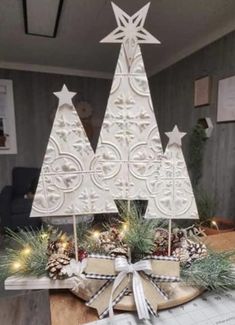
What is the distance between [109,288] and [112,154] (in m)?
0.32

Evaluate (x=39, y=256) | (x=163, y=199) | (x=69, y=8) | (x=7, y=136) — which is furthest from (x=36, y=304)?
(x=7, y=136)

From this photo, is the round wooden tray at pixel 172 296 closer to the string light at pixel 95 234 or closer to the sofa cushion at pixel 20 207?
the string light at pixel 95 234

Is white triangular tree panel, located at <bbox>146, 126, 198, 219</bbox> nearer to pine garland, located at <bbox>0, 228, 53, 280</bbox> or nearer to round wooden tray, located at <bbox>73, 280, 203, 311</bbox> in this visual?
round wooden tray, located at <bbox>73, 280, 203, 311</bbox>

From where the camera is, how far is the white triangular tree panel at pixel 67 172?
0.57m

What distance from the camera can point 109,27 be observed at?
219cm

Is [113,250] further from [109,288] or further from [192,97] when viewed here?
[192,97]

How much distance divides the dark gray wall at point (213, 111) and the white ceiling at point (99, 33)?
12 centimetres

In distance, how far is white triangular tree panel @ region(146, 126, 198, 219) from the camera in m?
0.60

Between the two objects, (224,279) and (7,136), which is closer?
(224,279)

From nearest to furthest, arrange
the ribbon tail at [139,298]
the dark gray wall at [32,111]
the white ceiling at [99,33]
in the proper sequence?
the ribbon tail at [139,298] < the white ceiling at [99,33] < the dark gray wall at [32,111]

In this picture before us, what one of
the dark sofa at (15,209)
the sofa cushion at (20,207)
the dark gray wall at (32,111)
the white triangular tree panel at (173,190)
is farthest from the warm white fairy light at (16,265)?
the dark gray wall at (32,111)

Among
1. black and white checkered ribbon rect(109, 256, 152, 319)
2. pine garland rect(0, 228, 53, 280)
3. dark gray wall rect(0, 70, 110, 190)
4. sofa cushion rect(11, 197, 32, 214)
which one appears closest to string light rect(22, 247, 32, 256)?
pine garland rect(0, 228, 53, 280)

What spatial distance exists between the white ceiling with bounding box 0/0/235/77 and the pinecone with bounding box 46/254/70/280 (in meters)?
1.87

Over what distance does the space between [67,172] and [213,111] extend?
A: 2.21 metres
